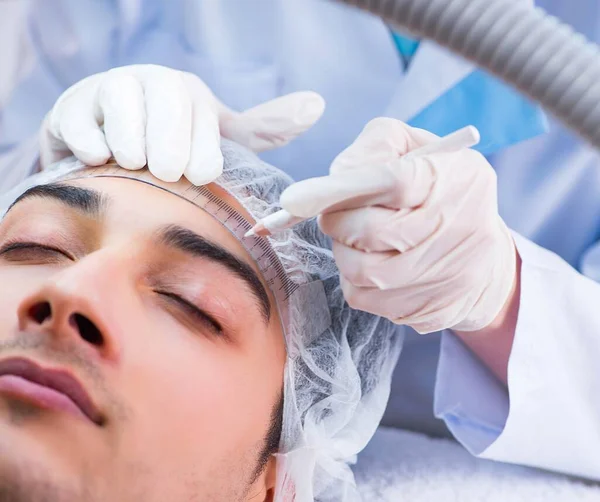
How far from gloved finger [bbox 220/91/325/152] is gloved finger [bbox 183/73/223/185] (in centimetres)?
5

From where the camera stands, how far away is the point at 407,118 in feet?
4.87

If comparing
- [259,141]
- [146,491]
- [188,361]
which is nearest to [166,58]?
[259,141]

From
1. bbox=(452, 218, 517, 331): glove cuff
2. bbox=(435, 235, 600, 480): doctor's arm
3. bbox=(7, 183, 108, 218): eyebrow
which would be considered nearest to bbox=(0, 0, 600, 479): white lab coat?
bbox=(435, 235, 600, 480): doctor's arm

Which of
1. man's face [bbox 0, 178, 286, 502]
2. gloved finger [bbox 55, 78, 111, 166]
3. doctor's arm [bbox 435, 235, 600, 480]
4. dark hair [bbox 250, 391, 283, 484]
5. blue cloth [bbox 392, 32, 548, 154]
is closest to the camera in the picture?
man's face [bbox 0, 178, 286, 502]

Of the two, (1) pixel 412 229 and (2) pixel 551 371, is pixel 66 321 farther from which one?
(2) pixel 551 371

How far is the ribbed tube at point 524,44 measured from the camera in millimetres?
703

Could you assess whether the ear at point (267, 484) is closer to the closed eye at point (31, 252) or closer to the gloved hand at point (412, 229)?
the gloved hand at point (412, 229)

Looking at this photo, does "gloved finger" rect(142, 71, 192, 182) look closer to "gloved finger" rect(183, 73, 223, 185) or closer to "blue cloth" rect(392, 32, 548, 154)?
"gloved finger" rect(183, 73, 223, 185)

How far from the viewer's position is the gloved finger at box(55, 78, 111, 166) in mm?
1143

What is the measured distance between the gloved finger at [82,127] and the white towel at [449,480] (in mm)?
830

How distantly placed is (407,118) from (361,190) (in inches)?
27.1

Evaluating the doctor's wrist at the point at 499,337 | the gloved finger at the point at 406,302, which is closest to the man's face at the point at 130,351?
the gloved finger at the point at 406,302

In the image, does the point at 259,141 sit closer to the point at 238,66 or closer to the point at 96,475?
the point at 238,66

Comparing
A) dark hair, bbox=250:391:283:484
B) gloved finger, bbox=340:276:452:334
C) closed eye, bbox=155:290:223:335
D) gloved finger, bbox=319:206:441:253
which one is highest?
gloved finger, bbox=319:206:441:253
